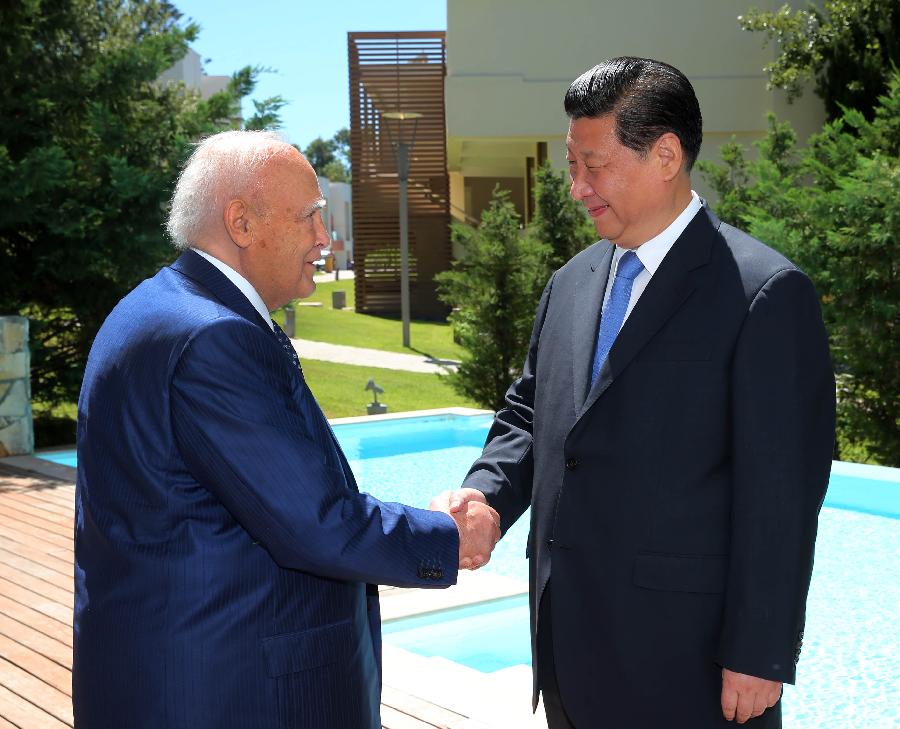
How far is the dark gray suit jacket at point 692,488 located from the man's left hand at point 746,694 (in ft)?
0.10

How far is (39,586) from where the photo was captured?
5359 mm

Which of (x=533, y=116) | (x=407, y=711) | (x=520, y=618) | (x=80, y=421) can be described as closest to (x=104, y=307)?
(x=520, y=618)

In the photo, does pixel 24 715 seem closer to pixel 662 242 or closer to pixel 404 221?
pixel 662 242

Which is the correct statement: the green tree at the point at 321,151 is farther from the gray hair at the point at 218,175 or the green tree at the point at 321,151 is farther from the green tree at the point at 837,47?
the gray hair at the point at 218,175

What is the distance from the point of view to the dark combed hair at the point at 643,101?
2.20 metres

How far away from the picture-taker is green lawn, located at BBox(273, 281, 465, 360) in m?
21.5

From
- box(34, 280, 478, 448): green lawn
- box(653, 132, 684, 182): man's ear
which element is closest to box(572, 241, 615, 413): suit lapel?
box(653, 132, 684, 182): man's ear

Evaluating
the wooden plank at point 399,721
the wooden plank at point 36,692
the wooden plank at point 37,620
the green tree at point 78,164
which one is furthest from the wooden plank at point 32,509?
Result: the wooden plank at point 399,721

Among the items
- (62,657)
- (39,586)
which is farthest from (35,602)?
(62,657)

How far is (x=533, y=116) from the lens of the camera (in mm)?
21953

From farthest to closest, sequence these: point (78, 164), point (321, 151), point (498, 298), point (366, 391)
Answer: point (321, 151)
point (366, 391)
point (498, 298)
point (78, 164)

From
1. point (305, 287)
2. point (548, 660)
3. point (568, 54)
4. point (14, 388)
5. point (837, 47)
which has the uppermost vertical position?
point (568, 54)

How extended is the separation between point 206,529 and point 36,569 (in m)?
4.29

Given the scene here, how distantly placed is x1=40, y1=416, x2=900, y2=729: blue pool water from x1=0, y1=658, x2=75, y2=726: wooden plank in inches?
65.3
